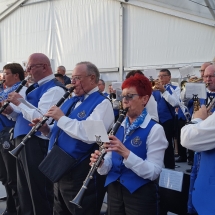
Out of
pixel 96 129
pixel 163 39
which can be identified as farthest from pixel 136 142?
pixel 163 39

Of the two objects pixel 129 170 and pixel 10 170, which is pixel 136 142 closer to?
pixel 129 170

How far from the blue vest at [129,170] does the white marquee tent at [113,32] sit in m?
7.47

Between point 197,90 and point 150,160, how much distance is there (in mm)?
1062

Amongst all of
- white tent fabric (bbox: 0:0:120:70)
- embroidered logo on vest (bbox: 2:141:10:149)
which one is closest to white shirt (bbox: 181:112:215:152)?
embroidered logo on vest (bbox: 2:141:10:149)

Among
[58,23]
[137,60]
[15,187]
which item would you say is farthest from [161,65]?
[15,187]

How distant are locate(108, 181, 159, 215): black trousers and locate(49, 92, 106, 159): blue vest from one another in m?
0.49

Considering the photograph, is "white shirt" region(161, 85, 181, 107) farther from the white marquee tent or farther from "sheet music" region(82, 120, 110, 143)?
the white marquee tent

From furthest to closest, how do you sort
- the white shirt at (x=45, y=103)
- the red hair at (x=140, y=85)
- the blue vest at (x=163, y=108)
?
the blue vest at (x=163, y=108)
the white shirt at (x=45, y=103)
the red hair at (x=140, y=85)

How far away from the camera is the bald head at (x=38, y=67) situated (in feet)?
12.0

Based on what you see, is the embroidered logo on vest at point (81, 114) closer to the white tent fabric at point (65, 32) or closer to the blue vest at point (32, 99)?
the blue vest at point (32, 99)

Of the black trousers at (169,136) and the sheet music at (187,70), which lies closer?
the sheet music at (187,70)

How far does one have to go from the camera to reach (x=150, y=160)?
2547 millimetres

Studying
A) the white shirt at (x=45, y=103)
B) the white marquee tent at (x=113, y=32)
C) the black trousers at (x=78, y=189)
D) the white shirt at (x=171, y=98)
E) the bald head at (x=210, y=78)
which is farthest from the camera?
the white marquee tent at (x=113, y=32)

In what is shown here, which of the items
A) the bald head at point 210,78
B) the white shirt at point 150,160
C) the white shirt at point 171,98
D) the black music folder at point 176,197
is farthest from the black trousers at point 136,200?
the white shirt at point 171,98
